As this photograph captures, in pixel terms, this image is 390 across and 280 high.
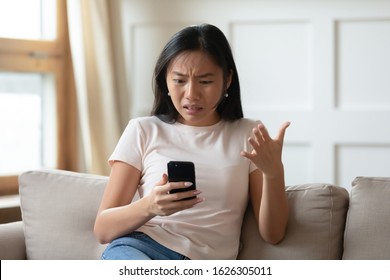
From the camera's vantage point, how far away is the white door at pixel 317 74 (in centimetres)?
310

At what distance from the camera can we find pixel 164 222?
1805mm

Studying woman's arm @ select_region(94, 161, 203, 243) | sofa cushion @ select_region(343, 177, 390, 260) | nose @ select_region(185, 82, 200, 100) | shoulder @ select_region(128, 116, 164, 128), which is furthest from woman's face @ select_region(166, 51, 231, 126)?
sofa cushion @ select_region(343, 177, 390, 260)

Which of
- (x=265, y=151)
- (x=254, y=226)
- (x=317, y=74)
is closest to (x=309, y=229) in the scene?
(x=254, y=226)

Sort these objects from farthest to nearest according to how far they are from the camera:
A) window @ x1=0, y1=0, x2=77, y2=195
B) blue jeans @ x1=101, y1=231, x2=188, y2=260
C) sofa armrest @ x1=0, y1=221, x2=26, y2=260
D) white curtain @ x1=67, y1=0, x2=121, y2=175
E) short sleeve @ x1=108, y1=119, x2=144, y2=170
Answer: white curtain @ x1=67, y1=0, x2=121, y2=175 → window @ x1=0, y1=0, x2=77, y2=195 → sofa armrest @ x1=0, y1=221, x2=26, y2=260 → short sleeve @ x1=108, y1=119, x2=144, y2=170 → blue jeans @ x1=101, y1=231, x2=188, y2=260

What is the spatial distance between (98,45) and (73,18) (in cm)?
17

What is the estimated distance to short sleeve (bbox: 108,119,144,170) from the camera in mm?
1849

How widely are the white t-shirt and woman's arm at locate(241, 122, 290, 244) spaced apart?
0.04 m

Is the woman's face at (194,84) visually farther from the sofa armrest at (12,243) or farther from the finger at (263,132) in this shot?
the sofa armrest at (12,243)

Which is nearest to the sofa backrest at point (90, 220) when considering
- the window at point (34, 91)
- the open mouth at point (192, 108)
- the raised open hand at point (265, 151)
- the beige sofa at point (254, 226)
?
the beige sofa at point (254, 226)

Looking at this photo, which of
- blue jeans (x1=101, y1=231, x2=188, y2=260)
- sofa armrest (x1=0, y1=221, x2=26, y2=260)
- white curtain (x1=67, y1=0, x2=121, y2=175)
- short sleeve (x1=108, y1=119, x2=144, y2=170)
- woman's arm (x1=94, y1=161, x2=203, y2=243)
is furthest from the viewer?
white curtain (x1=67, y1=0, x2=121, y2=175)

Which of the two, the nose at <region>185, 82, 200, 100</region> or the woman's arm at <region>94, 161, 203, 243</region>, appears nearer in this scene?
the woman's arm at <region>94, 161, 203, 243</region>

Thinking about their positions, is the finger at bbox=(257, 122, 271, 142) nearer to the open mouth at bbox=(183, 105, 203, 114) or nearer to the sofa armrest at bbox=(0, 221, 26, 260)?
the open mouth at bbox=(183, 105, 203, 114)

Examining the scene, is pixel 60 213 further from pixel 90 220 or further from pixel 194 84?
pixel 194 84

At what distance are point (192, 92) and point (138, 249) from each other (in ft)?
1.32
